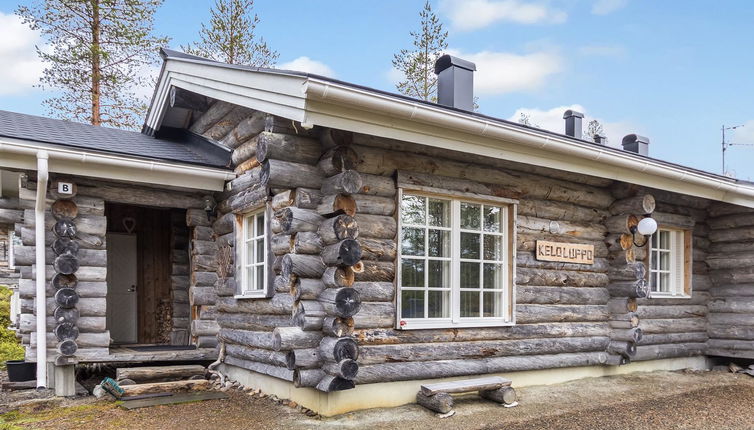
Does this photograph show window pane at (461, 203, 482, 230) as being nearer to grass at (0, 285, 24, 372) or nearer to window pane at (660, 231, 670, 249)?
window pane at (660, 231, 670, 249)

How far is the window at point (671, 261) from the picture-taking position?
8.73 m

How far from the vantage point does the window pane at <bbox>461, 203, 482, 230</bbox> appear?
6.54 m

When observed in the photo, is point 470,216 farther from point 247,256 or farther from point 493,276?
point 247,256

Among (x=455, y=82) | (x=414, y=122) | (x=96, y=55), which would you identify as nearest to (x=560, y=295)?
(x=455, y=82)

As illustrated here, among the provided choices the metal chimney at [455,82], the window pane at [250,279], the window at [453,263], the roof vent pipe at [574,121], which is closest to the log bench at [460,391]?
the window at [453,263]

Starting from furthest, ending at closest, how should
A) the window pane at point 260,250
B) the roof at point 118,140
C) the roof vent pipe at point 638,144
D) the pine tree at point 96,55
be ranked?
the pine tree at point 96,55 → the roof vent pipe at point 638,144 → the window pane at point 260,250 → the roof at point 118,140

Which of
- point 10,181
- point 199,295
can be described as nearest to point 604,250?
point 199,295

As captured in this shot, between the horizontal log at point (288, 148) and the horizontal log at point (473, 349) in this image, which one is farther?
the horizontal log at point (473, 349)

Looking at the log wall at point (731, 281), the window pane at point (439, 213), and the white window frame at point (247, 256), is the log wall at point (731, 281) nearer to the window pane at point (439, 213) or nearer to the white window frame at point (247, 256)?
the window pane at point (439, 213)

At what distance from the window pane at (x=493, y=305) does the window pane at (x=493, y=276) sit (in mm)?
98

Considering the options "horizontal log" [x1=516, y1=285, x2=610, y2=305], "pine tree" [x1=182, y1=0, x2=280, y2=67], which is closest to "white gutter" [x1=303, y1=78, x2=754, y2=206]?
"horizontal log" [x1=516, y1=285, x2=610, y2=305]

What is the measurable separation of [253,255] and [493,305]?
290cm

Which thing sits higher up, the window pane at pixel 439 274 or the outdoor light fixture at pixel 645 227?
the outdoor light fixture at pixel 645 227

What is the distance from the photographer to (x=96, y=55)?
51.3ft
